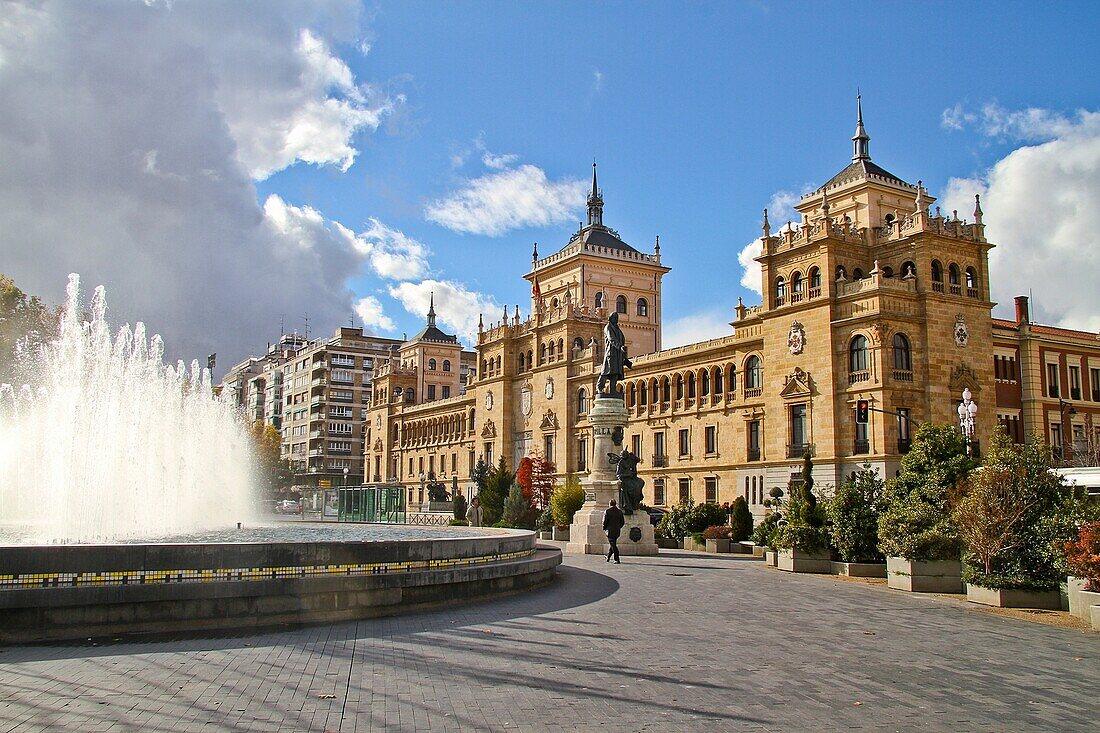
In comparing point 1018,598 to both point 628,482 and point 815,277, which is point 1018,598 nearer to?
point 628,482

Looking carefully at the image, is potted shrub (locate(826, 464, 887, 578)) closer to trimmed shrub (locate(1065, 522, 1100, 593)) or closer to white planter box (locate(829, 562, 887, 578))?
white planter box (locate(829, 562, 887, 578))

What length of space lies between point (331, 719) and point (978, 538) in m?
12.4

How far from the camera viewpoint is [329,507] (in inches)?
2616

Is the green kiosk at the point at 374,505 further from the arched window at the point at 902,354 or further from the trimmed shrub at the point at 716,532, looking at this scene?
the arched window at the point at 902,354

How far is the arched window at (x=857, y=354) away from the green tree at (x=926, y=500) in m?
20.1

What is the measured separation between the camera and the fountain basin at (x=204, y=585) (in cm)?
1060

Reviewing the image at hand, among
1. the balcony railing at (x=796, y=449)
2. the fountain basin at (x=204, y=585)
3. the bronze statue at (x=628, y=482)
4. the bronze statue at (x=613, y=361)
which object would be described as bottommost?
the fountain basin at (x=204, y=585)

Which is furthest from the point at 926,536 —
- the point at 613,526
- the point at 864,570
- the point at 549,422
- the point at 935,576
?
the point at 549,422

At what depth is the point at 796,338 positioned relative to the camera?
43562 millimetres

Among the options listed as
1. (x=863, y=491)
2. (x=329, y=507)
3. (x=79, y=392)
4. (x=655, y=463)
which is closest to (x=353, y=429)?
(x=329, y=507)

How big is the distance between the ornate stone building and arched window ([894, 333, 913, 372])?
0.13m

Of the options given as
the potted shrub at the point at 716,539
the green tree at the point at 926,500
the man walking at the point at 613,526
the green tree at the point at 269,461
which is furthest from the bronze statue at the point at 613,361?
the green tree at the point at 269,461

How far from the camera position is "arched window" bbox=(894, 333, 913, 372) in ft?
132

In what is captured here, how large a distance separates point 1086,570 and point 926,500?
6.12 meters
